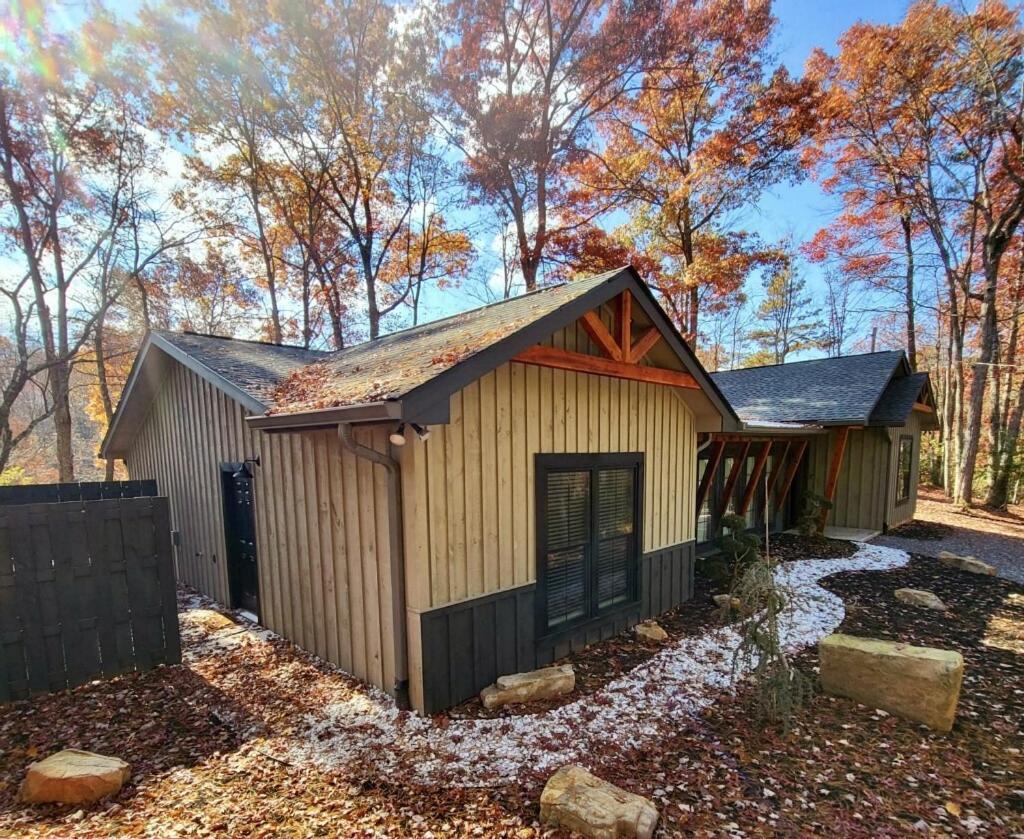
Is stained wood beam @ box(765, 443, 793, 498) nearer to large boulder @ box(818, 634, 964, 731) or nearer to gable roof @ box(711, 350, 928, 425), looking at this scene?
gable roof @ box(711, 350, 928, 425)

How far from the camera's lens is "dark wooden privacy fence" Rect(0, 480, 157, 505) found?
21.0 ft

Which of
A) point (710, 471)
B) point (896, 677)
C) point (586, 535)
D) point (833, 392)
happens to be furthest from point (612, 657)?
point (833, 392)

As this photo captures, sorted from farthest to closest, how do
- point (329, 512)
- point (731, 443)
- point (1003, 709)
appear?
1. point (731, 443)
2. point (329, 512)
3. point (1003, 709)

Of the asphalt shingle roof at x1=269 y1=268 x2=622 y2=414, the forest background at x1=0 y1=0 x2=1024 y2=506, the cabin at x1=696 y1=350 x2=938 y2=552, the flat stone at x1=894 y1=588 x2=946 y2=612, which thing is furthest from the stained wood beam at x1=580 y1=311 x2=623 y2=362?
the forest background at x1=0 y1=0 x2=1024 y2=506

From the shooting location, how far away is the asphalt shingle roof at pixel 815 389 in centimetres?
962

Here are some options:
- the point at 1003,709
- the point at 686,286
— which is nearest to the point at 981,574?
the point at 1003,709

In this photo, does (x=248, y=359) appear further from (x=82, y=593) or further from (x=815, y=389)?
(x=815, y=389)

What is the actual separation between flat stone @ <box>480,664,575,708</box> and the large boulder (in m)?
2.13

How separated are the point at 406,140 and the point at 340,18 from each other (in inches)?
128

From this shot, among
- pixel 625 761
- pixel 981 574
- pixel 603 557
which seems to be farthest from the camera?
pixel 981 574

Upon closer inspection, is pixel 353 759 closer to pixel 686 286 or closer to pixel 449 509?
pixel 449 509

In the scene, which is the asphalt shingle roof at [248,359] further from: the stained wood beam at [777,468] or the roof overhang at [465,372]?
the stained wood beam at [777,468]

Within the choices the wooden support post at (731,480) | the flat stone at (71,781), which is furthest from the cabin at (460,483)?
the wooden support post at (731,480)

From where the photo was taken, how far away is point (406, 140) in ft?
48.9
